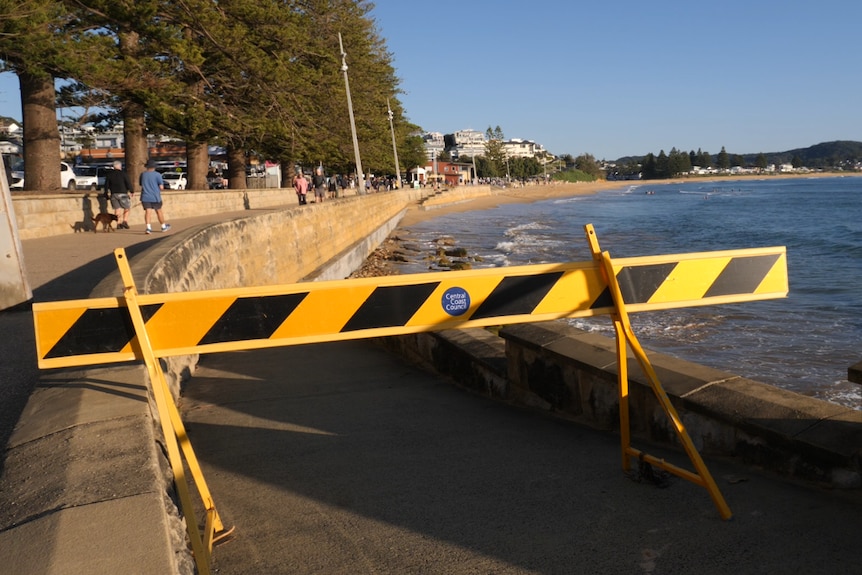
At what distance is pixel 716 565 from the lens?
299 centimetres

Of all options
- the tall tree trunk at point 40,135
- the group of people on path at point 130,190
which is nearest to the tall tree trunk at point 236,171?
the tall tree trunk at point 40,135

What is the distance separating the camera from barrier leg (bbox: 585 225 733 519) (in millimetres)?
3348

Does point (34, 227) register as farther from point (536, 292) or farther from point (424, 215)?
point (424, 215)

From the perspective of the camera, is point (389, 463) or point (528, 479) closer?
point (528, 479)

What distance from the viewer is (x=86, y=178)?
38.4 metres

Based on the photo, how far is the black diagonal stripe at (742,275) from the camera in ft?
12.1

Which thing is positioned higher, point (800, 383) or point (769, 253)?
point (769, 253)

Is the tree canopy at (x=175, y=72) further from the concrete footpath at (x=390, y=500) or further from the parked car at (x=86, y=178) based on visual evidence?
the concrete footpath at (x=390, y=500)

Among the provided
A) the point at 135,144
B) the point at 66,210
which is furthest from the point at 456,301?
the point at 135,144

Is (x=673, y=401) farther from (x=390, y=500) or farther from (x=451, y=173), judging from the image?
(x=451, y=173)

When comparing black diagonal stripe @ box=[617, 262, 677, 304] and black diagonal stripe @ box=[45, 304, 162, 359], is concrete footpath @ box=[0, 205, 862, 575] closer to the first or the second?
black diagonal stripe @ box=[45, 304, 162, 359]

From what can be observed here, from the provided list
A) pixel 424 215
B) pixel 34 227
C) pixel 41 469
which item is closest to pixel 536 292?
pixel 41 469

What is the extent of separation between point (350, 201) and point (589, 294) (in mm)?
20229

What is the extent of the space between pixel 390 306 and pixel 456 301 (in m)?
0.32
